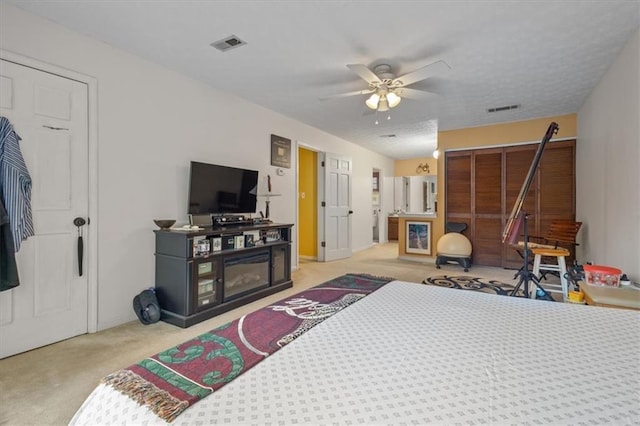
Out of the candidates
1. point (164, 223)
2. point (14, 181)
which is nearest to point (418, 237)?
point (164, 223)

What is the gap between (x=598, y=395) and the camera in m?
0.70

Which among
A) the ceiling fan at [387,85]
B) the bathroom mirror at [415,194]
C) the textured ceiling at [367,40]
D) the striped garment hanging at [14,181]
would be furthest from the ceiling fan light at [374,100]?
the bathroom mirror at [415,194]

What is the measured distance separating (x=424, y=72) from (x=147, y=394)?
2.87 metres

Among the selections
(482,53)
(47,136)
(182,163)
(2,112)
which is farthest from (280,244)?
(482,53)

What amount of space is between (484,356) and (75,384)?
230 cm

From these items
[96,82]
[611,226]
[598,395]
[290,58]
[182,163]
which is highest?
[290,58]

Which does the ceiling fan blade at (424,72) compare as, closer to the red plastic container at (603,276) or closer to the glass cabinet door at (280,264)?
the red plastic container at (603,276)

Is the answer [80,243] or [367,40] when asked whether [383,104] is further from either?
[80,243]

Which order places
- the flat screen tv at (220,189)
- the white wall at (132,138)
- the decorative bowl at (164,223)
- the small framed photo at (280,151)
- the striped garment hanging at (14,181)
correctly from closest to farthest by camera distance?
the striped garment hanging at (14,181)
the white wall at (132,138)
the decorative bowl at (164,223)
the flat screen tv at (220,189)
the small framed photo at (280,151)

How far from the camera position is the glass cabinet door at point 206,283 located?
9.21 feet

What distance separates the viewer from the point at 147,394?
0.71m

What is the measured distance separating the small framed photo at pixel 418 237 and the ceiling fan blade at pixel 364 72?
3.56 m

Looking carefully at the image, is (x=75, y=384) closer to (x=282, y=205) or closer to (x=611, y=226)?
(x=282, y=205)

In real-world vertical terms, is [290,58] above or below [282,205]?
above
